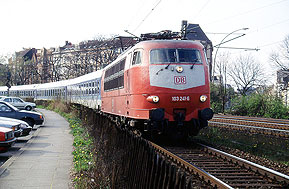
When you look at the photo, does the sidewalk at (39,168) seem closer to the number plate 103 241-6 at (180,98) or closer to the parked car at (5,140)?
the parked car at (5,140)

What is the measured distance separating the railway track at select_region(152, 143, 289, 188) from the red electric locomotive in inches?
51.2

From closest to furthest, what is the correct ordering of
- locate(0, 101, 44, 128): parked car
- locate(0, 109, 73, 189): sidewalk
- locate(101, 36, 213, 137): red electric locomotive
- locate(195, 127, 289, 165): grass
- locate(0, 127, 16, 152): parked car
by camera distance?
locate(0, 109, 73, 189): sidewalk < locate(0, 127, 16, 152): parked car < locate(101, 36, 213, 137): red electric locomotive < locate(195, 127, 289, 165): grass < locate(0, 101, 44, 128): parked car

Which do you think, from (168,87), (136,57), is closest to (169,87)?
(168,87)

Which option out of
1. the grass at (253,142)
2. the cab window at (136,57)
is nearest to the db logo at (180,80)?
the cab window at (136,57)

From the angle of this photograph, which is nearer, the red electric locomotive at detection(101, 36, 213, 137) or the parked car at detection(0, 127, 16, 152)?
the parked car at detection(0, 127, 16, 152)

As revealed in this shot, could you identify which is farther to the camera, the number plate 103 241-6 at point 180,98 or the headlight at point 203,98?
the headlight at point 203,98

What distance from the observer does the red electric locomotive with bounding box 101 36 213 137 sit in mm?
11445

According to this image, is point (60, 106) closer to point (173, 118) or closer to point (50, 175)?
point (173, 118)

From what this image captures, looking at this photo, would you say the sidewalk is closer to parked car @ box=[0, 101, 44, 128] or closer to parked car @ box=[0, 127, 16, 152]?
parked car @ box=[0, 127, 16, 152]

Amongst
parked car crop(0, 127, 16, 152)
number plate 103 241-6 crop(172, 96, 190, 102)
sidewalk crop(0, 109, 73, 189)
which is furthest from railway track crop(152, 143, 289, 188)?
parked car crop(0, 127, 16, 152)

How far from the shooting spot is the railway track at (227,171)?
6.92m

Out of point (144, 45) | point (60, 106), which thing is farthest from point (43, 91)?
point (144, 45)

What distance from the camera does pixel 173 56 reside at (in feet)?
39.2

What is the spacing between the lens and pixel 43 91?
5528 centimetres
